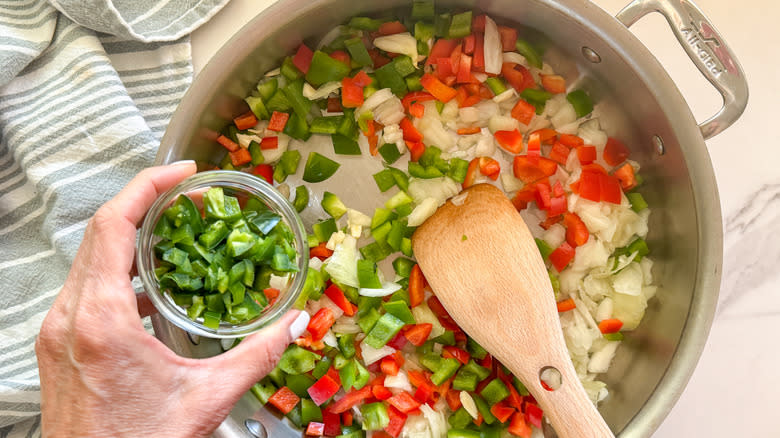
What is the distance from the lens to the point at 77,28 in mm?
1569

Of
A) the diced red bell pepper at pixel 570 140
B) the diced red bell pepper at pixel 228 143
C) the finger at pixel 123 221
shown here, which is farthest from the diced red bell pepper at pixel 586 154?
the finger at pixel 123 221

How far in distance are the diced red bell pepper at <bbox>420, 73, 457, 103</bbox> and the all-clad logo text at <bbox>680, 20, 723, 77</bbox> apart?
56cm

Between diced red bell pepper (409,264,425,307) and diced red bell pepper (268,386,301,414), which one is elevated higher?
diced red bell pepper (409,264,425,307)

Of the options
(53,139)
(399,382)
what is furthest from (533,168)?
(53,139)

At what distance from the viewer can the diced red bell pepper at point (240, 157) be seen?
1.62 meters

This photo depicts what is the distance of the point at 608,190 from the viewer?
1.63m

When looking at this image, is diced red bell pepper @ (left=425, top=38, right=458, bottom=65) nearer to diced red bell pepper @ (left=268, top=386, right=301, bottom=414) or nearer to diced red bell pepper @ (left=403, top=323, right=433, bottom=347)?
diced red bell pepper @ (left=403, top=323, right=433, bottom=347)

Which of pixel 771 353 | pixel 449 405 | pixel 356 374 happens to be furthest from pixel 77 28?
pixel 771 353

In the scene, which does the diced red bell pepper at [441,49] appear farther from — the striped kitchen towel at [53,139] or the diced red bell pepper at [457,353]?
the diced red bell pepper at [457,353]

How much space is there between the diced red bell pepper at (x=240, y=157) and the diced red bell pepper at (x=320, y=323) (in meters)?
0.43

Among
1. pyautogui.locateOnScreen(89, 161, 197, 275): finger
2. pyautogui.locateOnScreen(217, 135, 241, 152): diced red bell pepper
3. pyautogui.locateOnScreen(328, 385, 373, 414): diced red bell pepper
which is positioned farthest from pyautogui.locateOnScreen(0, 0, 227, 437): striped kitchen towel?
pyautogui.locateOnScreen(328, 385, 373, 414): diced red bell pepper

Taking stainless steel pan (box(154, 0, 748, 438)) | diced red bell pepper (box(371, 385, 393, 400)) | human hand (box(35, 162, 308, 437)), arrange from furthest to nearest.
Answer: diced red bell pepper (box(371, 385, 393, 400)), stainless steel pan (box(154, 0, 748, 438)), human hand (box(35, 162, 308, 437))

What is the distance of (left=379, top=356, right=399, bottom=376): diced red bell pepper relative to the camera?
1.57 meters

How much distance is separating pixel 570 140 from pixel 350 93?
60 cm
